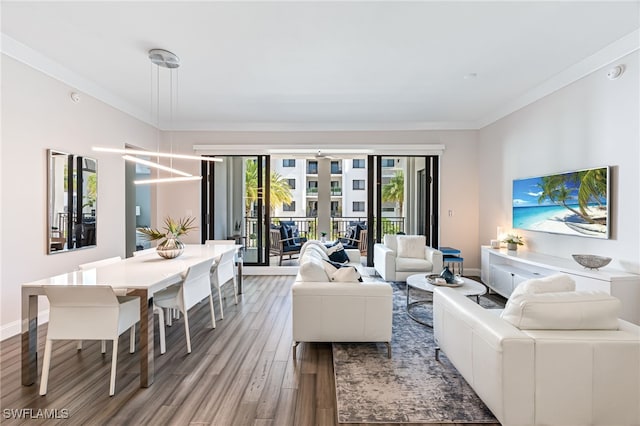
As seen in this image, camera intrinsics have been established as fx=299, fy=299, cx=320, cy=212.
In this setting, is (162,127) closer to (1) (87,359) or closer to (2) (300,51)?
(2) (300,51)

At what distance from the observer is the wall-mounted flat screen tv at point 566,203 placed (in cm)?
305

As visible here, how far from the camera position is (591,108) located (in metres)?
3.22

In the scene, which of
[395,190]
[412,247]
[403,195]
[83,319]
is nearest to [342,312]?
[83,319]

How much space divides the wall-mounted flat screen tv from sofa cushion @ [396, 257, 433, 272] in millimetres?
1371

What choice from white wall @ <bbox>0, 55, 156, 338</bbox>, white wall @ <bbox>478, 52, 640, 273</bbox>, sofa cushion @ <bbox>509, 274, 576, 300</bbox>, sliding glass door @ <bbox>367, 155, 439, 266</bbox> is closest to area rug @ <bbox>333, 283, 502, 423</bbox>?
sofa cushion @ <bbox>509, 274, 576, 300</bbox>

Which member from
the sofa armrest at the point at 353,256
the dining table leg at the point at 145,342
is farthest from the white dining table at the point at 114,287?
the sofa armrest at the point at 353,256

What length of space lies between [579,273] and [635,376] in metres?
1.62

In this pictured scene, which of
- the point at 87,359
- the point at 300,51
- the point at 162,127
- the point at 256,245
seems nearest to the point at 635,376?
the point at 300,51

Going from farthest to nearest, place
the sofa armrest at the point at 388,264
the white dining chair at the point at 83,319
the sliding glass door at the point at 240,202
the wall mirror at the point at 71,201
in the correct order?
the sliding glass door at the point at 240,202 → the sofa armrest at the point at 388,264 → the wall mirror at the point at 71,201 → the white dining chair at the point at 83,319

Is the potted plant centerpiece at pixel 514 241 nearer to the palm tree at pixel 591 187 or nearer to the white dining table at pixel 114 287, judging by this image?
the palm tree at pixel 591 187

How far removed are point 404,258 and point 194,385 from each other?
3.59m

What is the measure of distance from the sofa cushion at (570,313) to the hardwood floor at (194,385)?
1.31m

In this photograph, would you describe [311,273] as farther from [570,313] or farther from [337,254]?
[570,313]

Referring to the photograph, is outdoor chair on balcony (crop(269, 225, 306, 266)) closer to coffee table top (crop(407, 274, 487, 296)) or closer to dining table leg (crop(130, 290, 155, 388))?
coffee table top (crop(407, 274, 487, 296))
